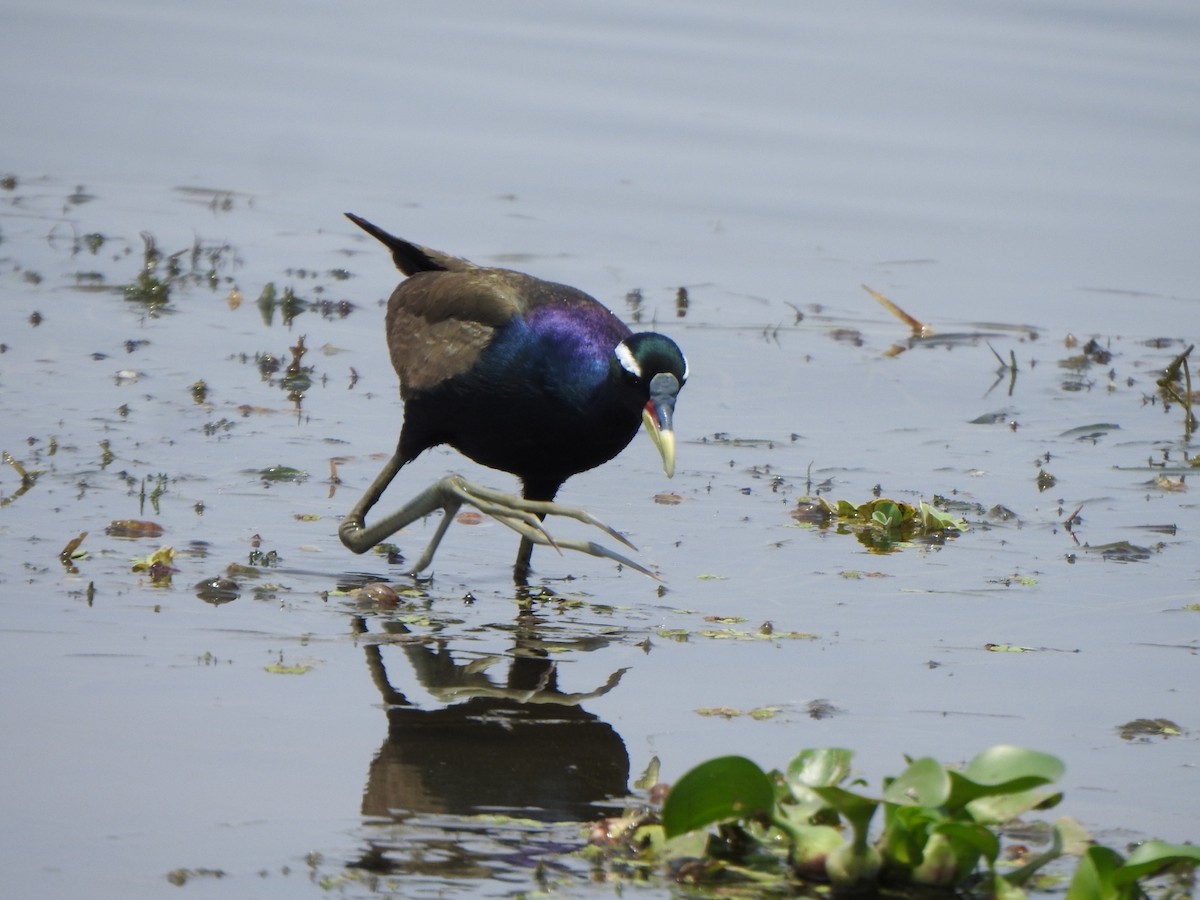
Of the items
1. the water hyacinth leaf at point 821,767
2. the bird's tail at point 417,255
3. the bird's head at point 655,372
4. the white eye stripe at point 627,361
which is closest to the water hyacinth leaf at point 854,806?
the water hyacinth leaf at point 821,767

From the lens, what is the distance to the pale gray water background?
4.35 meters

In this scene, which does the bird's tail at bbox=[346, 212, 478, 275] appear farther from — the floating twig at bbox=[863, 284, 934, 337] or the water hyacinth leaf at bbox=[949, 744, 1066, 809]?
the water hyacinth leaf at bbox=[949, 744, 1066, 809]

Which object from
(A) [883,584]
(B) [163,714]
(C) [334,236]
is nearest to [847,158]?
(C) [334,236]

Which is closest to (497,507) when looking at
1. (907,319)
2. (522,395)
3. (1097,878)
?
(522,395)

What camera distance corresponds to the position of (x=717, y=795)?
362 centimetres

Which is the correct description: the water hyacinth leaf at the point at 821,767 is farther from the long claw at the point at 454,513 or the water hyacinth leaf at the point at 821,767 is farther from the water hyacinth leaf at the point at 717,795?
the long claw at the point at 454,513

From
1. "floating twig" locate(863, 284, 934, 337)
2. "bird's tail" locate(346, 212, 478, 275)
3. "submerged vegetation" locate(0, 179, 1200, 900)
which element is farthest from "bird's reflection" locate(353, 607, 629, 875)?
"floating twig" locate(863, 284, 934, 337)

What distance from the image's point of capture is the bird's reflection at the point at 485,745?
3.98 metres

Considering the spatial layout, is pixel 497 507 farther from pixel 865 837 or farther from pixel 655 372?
pixel 865 837

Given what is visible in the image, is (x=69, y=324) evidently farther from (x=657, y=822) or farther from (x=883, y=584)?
(x=657, y=822)

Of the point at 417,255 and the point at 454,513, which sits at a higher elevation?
the point at 417,255

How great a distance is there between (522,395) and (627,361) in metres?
0.40

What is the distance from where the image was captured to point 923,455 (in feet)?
25.7

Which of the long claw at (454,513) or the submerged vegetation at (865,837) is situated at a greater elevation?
the long claw at (454,513)
